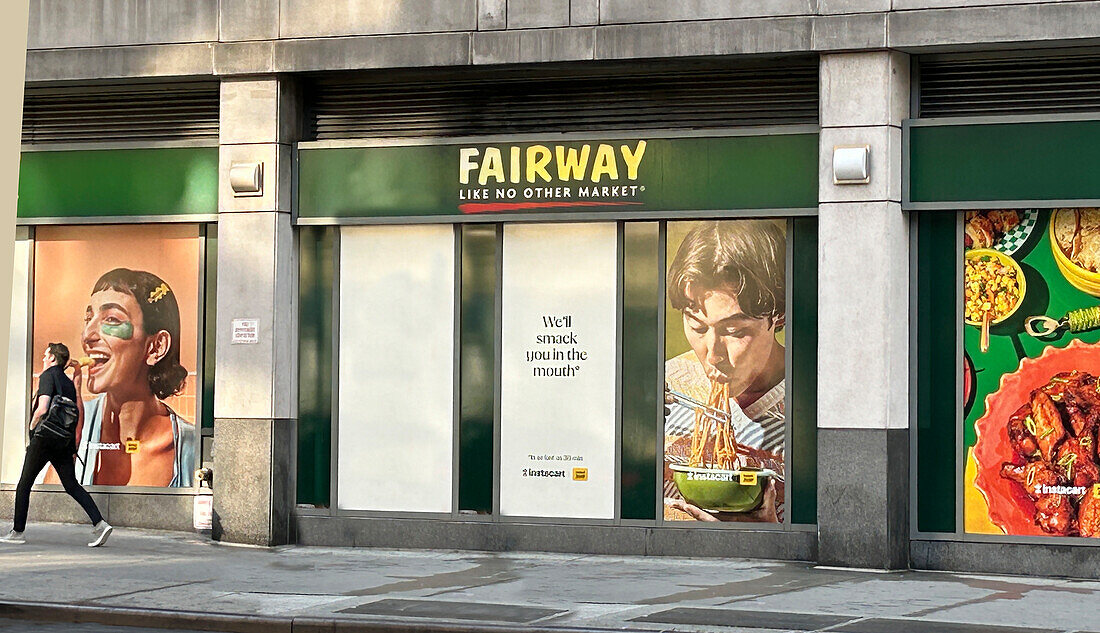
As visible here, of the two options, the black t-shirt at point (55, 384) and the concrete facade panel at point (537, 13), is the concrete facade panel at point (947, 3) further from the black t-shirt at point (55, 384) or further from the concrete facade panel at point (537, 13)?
the black t-shirt at point (55, 384)

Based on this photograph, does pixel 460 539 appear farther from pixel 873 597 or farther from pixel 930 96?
pixel 930 96

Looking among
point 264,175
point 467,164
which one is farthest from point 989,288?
point 264,175

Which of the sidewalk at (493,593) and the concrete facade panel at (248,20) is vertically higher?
the concrete facade panel at (248,20)

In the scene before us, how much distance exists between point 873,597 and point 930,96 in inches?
169

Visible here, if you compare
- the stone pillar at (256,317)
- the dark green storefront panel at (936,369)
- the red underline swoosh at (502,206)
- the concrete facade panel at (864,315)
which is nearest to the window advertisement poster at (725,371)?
the concrete facade panel at (864,315)

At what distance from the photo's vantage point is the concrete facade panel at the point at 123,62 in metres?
12.8

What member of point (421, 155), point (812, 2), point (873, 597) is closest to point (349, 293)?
point (421, 155)

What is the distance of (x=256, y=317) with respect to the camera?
Answer: 41.7ft

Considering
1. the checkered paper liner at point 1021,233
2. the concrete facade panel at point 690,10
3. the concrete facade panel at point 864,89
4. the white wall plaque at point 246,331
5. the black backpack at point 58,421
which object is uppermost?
the concrete facade panel at point 690,10

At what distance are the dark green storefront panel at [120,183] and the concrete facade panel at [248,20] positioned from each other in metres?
1.13

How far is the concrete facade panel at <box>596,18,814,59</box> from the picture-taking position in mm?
11273

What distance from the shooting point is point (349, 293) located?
12.8m

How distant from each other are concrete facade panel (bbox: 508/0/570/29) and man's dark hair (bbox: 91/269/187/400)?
4.33 meters

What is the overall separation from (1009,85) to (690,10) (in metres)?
2.63
